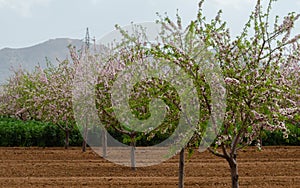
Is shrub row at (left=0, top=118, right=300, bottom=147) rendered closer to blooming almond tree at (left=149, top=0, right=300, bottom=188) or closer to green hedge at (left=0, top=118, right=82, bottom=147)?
green hedge at (left=0, top=118, right=82, bottom=147)

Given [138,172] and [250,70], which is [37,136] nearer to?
[138,172]

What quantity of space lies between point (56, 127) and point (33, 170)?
9646 mm

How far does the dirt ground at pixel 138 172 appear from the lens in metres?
12.2

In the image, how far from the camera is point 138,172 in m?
14.5

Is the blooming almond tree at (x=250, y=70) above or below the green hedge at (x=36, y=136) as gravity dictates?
above

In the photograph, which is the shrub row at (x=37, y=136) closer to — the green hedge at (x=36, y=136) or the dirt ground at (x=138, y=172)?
the green hedge at (x=36, y=136)

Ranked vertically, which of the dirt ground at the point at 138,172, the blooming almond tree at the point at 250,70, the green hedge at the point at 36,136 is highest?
the blooming almond tree at the point at 250,70

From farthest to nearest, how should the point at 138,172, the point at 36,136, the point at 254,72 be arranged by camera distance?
1. the point at 36,136
2. the point at 138,172
3. the point at 254,72

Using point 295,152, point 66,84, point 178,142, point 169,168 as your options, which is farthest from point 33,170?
point 295,152

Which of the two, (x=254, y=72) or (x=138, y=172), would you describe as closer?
(x=254, y=72)

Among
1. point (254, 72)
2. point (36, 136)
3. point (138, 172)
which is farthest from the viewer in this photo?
point (36, 136)

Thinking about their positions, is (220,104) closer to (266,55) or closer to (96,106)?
(266,55)

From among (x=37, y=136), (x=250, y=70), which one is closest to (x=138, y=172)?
(x=250, y=70)

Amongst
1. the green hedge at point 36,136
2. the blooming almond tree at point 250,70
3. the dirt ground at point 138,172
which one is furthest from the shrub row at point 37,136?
the blooming almond tree at point 250,70
